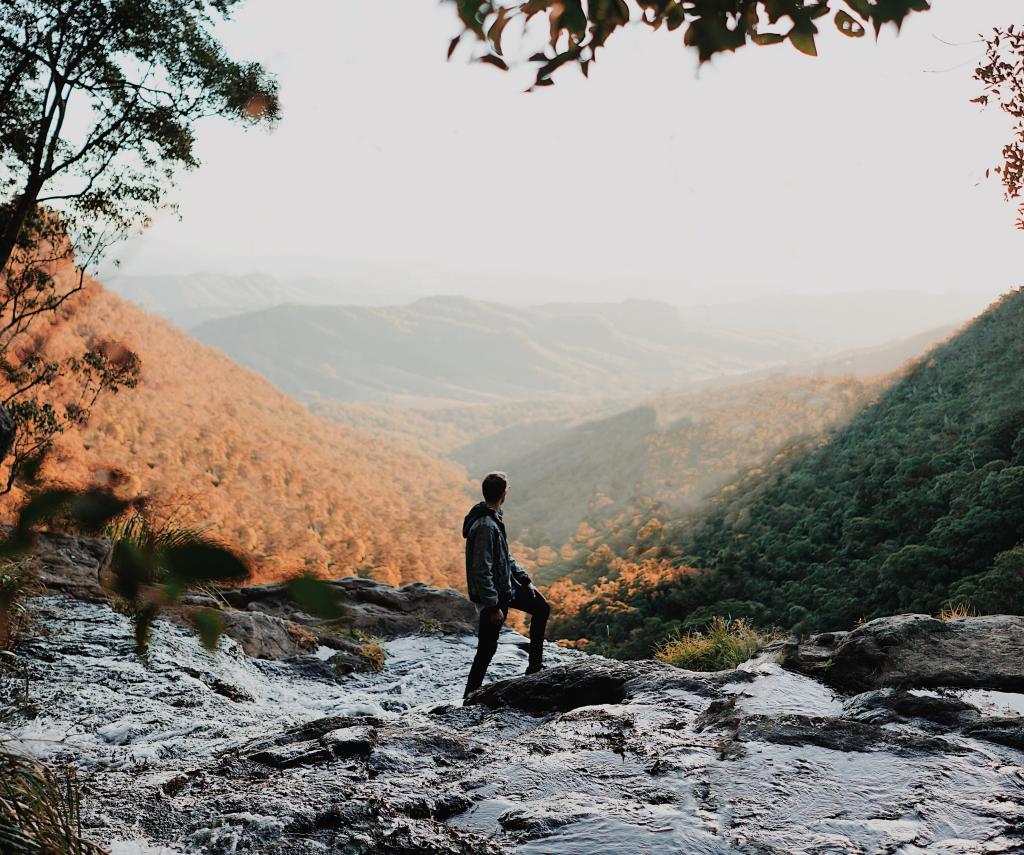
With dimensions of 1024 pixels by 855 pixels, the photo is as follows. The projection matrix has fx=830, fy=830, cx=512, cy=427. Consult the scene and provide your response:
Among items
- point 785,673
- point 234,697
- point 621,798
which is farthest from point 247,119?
point 621,798

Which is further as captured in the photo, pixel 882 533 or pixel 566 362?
pixel 566 362

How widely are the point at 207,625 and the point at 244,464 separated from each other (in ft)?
95.2

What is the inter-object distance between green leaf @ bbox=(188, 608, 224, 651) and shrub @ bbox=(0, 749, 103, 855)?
172 cm

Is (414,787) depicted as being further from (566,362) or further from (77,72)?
(566,362)

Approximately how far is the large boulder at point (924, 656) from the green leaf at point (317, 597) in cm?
528

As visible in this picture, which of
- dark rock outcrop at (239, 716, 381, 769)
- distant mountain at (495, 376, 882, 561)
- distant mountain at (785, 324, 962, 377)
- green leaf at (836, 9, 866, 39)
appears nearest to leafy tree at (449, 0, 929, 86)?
green leaf at (836, 9, 866, 39)

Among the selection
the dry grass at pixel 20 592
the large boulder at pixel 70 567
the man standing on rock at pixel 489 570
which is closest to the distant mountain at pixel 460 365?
the large boulder at pixel 70 567

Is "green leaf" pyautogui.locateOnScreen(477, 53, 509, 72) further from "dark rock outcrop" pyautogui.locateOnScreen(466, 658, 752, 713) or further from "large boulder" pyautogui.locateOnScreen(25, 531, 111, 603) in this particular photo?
"large boulder" pyautogui.locateOnScreen(25, 531, 111, 603)

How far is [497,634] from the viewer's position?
244 inches

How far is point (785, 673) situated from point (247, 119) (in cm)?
1006

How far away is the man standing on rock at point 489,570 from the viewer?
238 inches

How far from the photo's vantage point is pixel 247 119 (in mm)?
11609

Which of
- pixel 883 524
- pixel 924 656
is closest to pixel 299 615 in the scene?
pixel 924 656

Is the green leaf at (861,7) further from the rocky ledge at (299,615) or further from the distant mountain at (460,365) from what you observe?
the distant mountain at (460,365)
